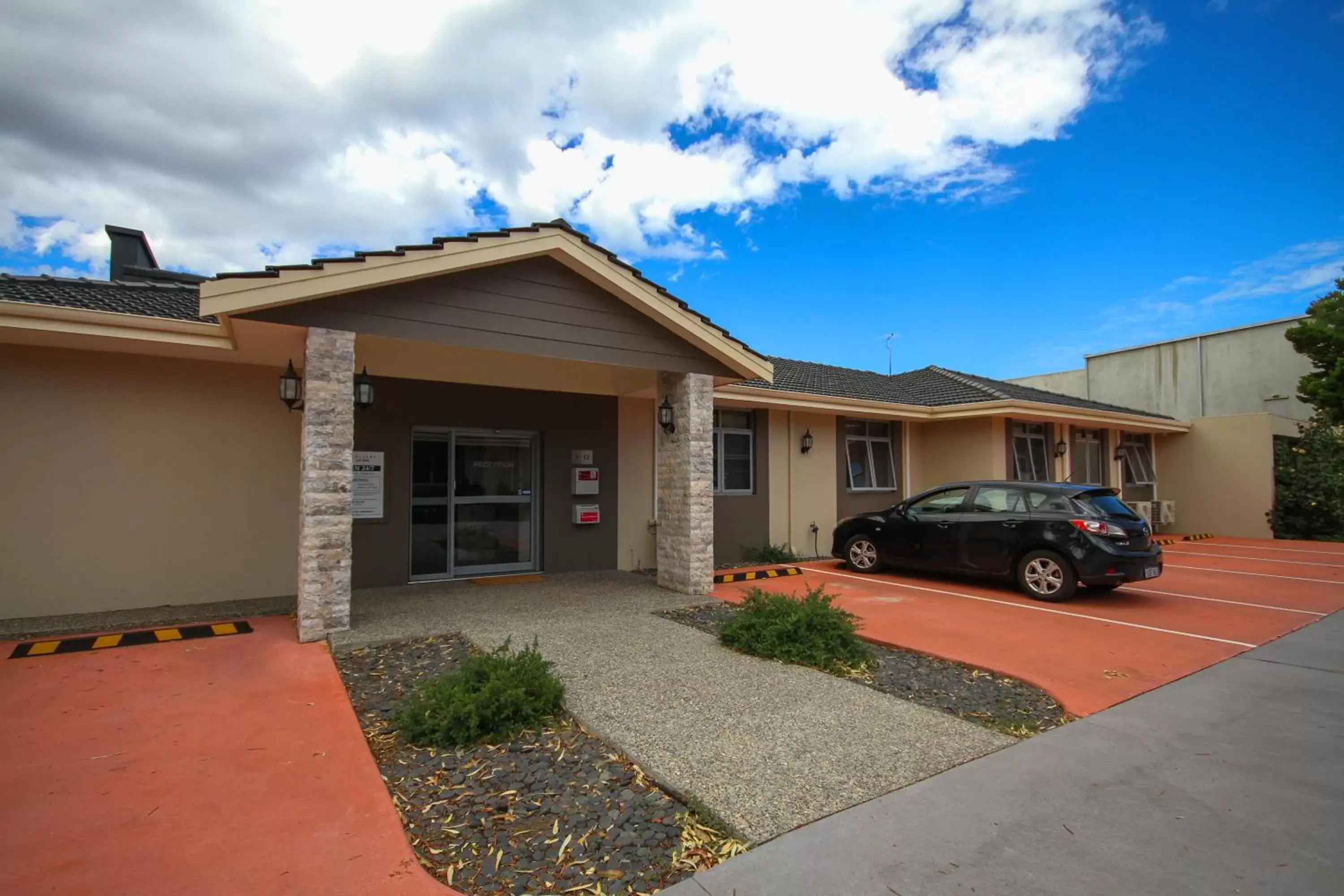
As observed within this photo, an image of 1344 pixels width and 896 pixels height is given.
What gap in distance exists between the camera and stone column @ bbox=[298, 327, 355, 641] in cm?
556

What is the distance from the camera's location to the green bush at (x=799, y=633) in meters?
5.31

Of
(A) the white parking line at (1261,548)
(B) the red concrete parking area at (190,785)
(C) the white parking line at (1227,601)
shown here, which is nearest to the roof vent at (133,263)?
(B) the red concrete parking area at (190,785)

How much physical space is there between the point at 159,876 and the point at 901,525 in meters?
8.89

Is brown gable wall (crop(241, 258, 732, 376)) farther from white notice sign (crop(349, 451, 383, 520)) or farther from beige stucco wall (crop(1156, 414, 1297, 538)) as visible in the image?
beige stucco wall (crop(1156, 414, 1297, 538))

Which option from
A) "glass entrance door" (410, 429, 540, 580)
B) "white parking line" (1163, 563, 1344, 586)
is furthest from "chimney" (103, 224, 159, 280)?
"white parking line" (1163, 563, 1344, 586)

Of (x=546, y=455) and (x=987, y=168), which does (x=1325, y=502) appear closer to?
(x=987, y=168)

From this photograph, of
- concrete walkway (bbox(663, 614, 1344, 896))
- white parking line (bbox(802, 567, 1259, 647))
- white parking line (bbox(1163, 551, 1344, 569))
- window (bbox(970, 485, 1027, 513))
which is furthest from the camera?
white parking line (bbox(1163, 551, 1344, 569))

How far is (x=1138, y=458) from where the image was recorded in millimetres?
17594

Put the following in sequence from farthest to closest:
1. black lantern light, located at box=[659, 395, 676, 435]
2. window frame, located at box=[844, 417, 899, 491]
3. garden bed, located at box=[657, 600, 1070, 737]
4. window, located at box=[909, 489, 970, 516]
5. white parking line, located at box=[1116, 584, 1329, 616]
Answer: window frame, located at box=[844, 417, 899, 491]
window, located at box=[909, 489, 970, 516]
black lantern light, located at box=[659, 395, 676, 435]
white parking line, located at box=[1116, 584, 1329, 616]
garden bed, located at box=[657, 600, 1070, 737]

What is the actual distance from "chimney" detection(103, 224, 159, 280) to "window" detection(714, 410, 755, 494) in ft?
32.9

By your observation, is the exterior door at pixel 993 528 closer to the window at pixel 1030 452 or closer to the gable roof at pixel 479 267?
the gable roof at pixel 479 267

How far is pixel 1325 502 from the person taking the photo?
623 inches

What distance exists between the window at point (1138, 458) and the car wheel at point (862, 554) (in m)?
11.1

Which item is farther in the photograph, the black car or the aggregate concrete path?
the black car
